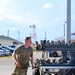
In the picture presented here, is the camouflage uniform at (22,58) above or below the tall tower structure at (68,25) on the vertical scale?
below

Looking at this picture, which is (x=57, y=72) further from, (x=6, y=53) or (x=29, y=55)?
(x=6, y=53)

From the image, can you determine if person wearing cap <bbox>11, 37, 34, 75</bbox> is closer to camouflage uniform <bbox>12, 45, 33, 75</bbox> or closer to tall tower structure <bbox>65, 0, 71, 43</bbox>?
camouflage uniform <bbox>12, 45, 33, 75</bbox>

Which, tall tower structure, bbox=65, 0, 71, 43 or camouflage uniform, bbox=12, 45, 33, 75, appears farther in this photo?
tall tower structure, bbox=65, 0, 71, 43

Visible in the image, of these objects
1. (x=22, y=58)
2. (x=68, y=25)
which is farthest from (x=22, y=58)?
(x=68, y=25)

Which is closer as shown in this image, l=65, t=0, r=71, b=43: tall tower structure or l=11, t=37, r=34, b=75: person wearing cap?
l=11, t=37, r=34, b=75: person wearing cap

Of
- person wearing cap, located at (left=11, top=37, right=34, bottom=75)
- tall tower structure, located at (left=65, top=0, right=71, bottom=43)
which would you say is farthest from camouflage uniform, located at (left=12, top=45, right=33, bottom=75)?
tall tower structure, located at (left=65, top=0, right=71, bottom=43)

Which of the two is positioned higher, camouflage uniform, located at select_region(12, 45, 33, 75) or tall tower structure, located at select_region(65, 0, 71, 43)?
tall tower structure, located at select_region(65, 0, 71, 43)

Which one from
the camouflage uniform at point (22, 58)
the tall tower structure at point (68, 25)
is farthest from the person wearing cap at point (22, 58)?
the tall tower structure at point (68, 25)

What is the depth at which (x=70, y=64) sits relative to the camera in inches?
391

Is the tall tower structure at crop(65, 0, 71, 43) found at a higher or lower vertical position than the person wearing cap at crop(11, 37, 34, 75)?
higher

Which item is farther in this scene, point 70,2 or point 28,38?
point 70,2

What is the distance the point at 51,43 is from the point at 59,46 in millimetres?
300

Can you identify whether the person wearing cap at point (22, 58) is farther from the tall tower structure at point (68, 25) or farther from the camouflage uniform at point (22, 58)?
the tall tower structure at point (68, 25)

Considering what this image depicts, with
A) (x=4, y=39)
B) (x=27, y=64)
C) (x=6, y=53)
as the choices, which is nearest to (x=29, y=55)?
(x=27, y=64)
